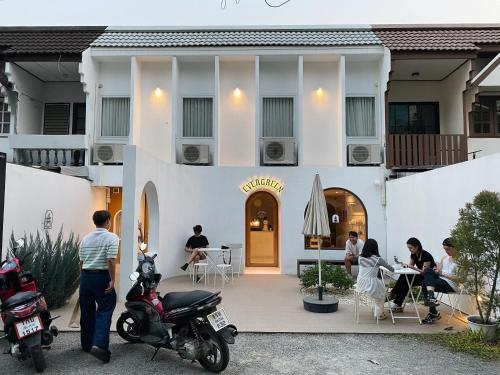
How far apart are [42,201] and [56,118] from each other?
586cm

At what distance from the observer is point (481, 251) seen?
464cm

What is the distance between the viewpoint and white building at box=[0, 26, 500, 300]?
35.0ft

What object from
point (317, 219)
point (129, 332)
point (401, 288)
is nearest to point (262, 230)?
point (317, 219)

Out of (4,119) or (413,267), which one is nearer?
(413,267)

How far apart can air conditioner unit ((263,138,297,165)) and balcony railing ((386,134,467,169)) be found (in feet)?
9.16

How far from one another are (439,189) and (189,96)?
7.59 metres

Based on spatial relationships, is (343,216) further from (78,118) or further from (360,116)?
(78,118)

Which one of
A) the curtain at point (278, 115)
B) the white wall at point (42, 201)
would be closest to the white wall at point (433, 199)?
the curtain at point (278, 115)

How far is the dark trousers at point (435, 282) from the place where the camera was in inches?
226

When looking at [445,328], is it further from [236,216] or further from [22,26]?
[22,26]

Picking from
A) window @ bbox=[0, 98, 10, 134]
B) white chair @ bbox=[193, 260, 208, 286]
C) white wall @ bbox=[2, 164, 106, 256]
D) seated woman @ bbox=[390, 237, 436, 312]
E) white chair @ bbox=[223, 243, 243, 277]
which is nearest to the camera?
seated woman @ bbox=[390, 237, 436, 312]

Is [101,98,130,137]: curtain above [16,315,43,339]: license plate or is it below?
above

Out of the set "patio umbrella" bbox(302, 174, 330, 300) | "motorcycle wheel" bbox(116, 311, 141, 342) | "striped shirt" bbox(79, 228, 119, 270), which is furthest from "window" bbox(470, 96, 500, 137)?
"striped shirt" bbox(79, 228, 119, 270)

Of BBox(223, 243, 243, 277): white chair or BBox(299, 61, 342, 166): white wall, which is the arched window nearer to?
BBox(299, 61, 342, 166): white wall
